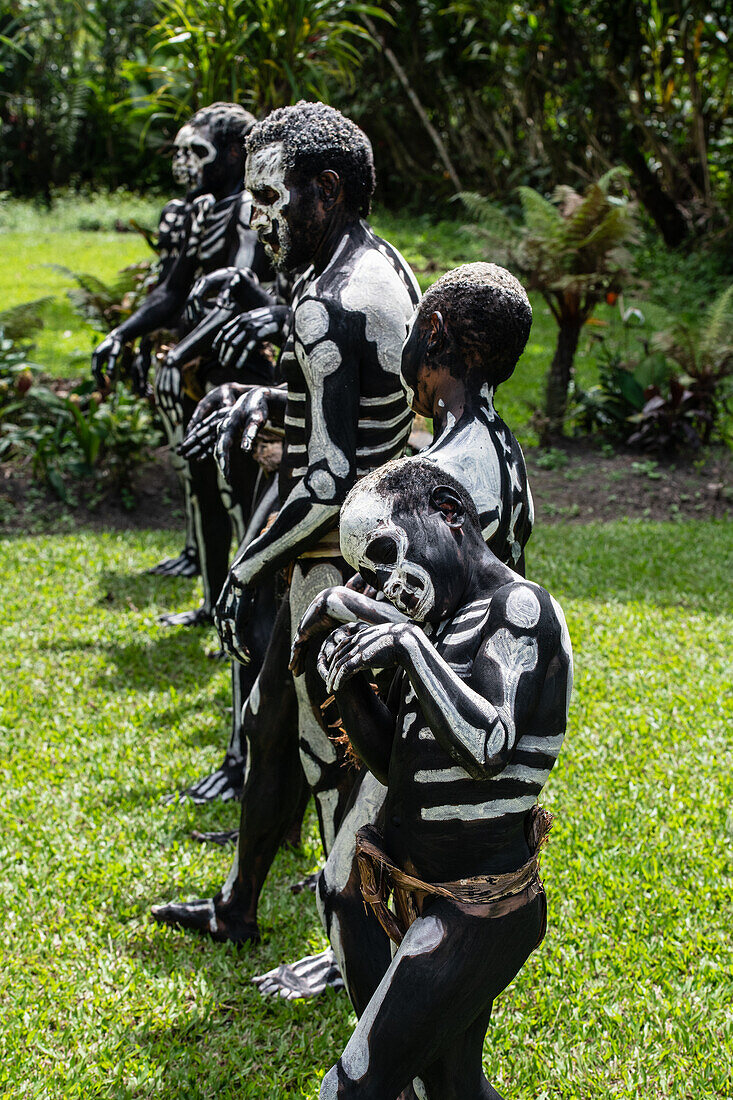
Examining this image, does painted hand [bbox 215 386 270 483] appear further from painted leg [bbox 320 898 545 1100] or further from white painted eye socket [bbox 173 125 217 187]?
white painted eye socket [bbox 173 125 217 187]

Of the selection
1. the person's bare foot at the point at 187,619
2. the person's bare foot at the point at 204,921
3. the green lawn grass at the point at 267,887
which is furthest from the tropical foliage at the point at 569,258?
the person's bare foot at the point at 204,921

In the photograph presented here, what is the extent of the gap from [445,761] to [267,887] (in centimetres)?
207

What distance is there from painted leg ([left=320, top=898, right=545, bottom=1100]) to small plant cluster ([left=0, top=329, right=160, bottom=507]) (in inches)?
247

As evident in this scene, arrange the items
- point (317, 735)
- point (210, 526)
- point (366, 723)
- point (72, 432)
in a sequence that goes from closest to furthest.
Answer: point (366, 723) < point (317, 735) < point (210, 526) < point (72, 432)

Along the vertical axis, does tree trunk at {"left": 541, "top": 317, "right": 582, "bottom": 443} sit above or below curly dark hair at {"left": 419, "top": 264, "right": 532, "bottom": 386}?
below

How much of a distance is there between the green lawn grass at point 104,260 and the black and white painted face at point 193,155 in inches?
146

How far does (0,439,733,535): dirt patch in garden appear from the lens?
803 cm

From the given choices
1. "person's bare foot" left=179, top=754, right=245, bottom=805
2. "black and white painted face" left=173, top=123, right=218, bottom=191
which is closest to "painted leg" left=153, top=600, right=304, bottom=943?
"person's bare foot" left=179, top=754, right=245, bottom=805

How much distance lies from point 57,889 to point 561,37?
14.7m

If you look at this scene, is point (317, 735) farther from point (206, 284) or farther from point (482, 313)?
point (206, 284)

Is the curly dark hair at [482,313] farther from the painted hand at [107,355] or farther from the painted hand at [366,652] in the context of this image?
the painted hand at [107,355]

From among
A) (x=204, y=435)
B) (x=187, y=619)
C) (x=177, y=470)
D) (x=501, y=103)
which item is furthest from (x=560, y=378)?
(x=501, y=103)

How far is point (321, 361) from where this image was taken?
265 centimetres

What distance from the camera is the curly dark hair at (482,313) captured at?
2.21 meters
